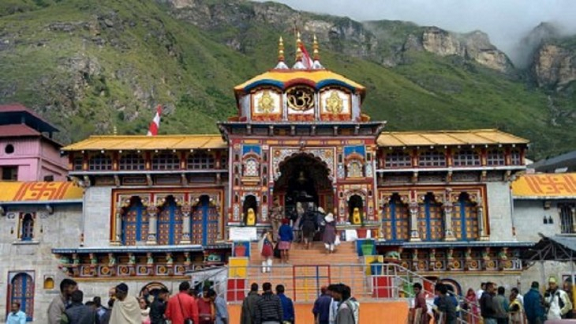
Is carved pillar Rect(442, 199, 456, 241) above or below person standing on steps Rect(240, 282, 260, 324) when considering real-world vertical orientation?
above

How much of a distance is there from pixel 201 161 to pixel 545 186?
1757 cm

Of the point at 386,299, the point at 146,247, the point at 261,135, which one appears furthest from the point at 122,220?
the point at 386,299

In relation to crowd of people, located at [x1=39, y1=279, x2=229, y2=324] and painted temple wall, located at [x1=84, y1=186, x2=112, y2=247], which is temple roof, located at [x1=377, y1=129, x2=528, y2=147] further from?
crowd of people, located at [x1=39, y1=279, x2=229, y2=324]

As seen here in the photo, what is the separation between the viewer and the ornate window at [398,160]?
33.9m

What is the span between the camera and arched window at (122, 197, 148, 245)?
33.6 meters

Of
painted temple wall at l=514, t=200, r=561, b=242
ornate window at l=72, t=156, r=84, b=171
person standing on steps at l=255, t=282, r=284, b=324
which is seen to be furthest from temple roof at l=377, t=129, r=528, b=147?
person standing on steps at l=255, t=282, r=284, b=324

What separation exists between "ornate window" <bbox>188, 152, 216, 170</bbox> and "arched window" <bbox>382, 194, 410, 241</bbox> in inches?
350

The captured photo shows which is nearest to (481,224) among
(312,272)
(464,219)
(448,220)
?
(464,219)

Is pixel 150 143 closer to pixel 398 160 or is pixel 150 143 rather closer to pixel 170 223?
pixel 170 223

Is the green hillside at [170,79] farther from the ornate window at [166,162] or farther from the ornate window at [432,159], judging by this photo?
the ornate window at [432,159]

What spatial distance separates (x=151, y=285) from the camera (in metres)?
32.8

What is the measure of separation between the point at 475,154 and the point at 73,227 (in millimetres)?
20250

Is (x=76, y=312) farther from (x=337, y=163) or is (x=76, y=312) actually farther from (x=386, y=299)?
(x=337, y=163)

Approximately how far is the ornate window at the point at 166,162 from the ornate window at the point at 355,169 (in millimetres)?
8345
